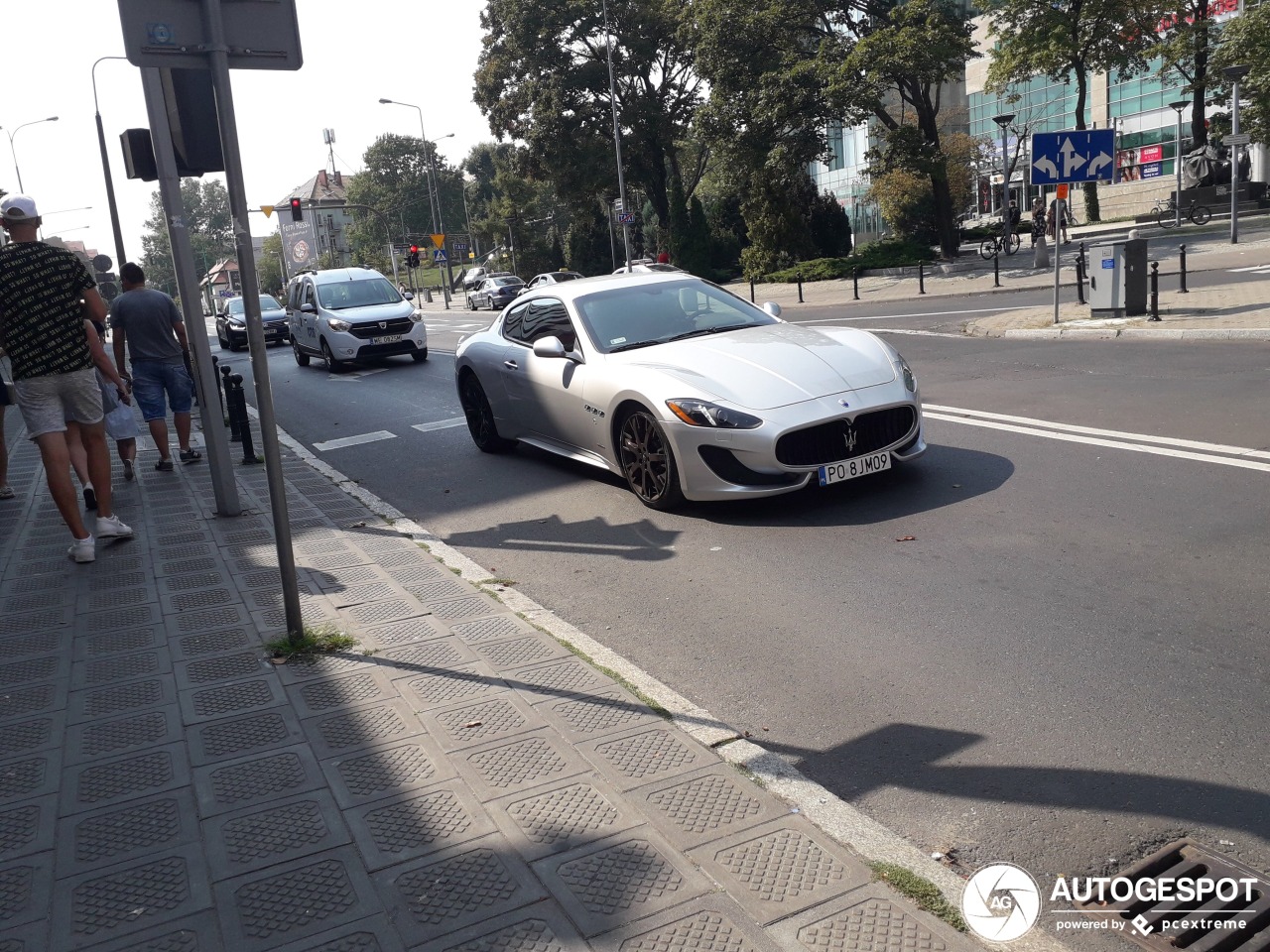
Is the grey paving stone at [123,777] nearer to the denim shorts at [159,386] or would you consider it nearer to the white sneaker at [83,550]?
the white sneaker at [83,550]

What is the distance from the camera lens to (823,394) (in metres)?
6.71

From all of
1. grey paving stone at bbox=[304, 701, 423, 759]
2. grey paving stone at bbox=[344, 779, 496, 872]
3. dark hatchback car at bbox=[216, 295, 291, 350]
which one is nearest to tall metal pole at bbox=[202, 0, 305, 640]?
grey paving stone at bbox=[304, 701, 423, 759]

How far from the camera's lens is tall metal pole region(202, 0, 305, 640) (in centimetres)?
437

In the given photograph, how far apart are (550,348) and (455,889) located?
5434mm

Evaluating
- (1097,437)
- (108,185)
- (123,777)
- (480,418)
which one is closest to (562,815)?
(123,777)

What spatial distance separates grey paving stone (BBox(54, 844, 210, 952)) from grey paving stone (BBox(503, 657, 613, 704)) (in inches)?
55.3

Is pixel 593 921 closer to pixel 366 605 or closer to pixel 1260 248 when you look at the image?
pixel 366 605

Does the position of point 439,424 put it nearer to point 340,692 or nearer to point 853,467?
point 853,467

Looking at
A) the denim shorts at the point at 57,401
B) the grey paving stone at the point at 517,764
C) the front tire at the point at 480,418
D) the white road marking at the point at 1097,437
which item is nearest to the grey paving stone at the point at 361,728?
the grey paving stone at the point at 517,764

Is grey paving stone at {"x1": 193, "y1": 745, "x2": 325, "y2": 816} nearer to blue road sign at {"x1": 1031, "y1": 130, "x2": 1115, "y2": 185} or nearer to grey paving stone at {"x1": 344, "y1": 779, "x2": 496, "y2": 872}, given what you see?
grey paving stone at {"x1": 344, "y1": 779, "x2": 496, "y2": 872}

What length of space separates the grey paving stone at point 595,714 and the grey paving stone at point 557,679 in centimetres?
6

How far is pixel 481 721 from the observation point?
4.02m

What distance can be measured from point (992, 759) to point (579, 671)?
1.67 meters

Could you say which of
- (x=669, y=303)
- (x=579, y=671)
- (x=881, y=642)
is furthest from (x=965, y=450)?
(x=579, y=671)
